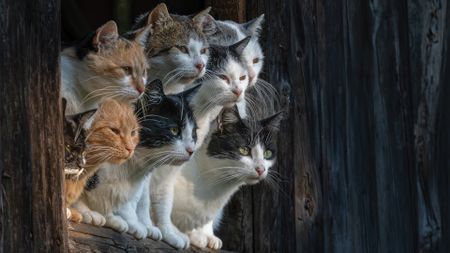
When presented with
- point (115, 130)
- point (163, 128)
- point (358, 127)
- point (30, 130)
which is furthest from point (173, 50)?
point (30, 130)

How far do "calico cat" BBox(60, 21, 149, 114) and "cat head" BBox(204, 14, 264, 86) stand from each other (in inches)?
27.5

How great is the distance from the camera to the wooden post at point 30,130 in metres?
3.21

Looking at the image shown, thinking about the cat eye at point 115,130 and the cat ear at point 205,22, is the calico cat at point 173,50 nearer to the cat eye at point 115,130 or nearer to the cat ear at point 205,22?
the cat ear at point 205,22

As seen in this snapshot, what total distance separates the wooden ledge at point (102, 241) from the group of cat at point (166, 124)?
4 cm

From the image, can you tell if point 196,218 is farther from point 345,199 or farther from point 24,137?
point 24,137

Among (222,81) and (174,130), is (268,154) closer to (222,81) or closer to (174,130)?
(222,81)

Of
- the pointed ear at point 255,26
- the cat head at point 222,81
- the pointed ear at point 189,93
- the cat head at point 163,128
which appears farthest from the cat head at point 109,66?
the pointed ear at point 255,26

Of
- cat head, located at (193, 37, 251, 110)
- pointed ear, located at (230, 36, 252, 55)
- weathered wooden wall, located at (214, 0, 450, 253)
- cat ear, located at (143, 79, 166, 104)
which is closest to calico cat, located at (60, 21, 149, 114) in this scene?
cat ear, located at (143, 79, 166, 104)

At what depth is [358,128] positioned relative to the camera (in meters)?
4.61

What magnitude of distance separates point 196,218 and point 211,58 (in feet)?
2.13

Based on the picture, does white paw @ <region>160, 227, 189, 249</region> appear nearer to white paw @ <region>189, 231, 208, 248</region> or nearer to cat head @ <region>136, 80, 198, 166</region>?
white paw @ <region>189, 231, 208, 248</region>

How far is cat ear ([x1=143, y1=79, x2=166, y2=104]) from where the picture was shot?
13.4 ft

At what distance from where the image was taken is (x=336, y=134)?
4.61 meters

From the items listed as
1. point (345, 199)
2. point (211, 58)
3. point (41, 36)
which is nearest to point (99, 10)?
point (211, 58)
